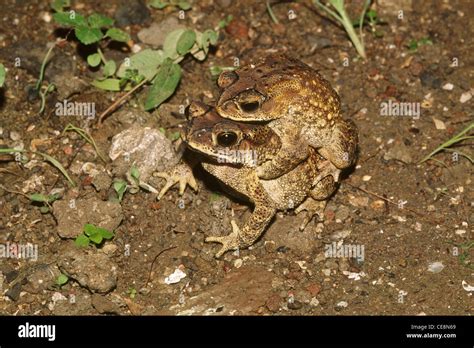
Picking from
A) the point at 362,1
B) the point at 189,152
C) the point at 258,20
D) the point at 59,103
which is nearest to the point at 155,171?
the point at 189,152

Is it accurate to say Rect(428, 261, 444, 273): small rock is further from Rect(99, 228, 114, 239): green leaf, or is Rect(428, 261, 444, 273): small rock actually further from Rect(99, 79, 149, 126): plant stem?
Rect(99, 79, 149, 126): plant stem

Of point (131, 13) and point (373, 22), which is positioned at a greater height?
point (373, 22)

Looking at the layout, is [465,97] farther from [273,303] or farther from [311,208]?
[273,303]

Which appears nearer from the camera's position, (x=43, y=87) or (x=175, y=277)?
(x=175, y=277)

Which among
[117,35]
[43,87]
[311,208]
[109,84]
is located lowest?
[311,208]

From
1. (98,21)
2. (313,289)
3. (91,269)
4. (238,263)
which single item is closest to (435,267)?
(313,289)

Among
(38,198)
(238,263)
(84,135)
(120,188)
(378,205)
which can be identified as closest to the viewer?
(238,263)

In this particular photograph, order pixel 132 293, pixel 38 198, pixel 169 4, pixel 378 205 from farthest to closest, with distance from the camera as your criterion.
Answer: pixel 169 4 → pixel 378 205 → pixel 38 198 → pixel 132 293
